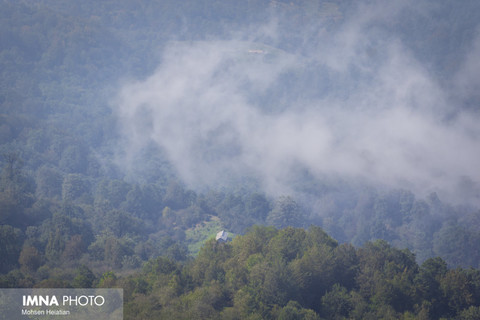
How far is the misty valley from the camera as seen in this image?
37.1 meters

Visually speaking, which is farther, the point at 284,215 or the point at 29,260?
the point at 284,215

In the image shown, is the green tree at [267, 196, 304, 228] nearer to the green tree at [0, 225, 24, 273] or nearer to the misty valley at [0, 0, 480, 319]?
the misty valley at [0, 0, 480, 319]

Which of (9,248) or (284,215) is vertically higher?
(284,215)

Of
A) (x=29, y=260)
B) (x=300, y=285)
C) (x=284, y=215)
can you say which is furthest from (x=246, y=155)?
(x=300, y=285)

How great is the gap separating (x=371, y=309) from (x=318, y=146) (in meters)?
89.5

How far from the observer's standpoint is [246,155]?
11656cm

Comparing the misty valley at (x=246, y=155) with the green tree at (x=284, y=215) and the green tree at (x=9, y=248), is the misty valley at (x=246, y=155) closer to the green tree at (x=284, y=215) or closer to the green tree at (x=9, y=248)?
the green tree at (x=9, y=248)

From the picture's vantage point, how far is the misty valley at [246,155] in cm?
3706

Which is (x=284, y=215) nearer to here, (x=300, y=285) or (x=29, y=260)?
(x=300, y=285)

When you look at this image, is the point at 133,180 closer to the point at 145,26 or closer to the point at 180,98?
the point at 180,98

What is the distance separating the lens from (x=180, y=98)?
141 metres

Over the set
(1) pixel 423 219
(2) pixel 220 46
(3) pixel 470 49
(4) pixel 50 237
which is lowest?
(4) pixel 50 237

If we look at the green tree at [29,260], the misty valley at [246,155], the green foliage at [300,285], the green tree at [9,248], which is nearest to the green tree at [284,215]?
the misty valley at [246,155]

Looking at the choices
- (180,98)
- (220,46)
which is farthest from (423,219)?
(220,46)
